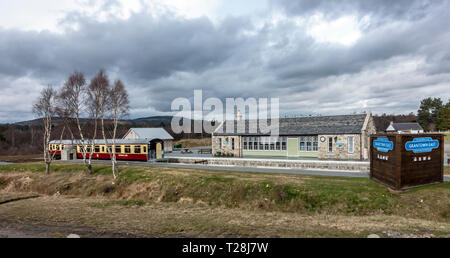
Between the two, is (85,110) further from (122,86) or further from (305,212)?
(305,212)

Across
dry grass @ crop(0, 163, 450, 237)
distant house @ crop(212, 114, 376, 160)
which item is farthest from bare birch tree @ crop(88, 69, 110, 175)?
distant house @ crop(212, 114, 376, 160)

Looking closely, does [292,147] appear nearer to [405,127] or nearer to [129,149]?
[129,149]

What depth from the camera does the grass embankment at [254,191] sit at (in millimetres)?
12008

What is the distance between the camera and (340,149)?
2566cm

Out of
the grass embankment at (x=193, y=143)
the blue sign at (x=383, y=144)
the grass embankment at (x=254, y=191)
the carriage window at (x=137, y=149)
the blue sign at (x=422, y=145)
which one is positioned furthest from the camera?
the grass embankment at (x=193, y=143)

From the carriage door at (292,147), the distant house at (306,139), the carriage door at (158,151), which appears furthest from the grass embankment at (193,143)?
the carriage door at (292,147)

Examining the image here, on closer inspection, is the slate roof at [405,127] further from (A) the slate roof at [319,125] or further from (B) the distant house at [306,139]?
(A) the slate roof at [319,125]

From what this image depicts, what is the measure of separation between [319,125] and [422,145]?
48.2ft

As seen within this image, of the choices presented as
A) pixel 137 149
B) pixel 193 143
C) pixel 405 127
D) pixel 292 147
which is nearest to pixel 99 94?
pixel 137 149

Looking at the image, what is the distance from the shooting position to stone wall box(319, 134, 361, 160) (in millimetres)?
24906

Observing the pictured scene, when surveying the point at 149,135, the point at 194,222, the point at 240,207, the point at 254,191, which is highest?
the point at 149,135

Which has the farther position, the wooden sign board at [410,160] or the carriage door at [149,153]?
the carriage door at [149,153]
